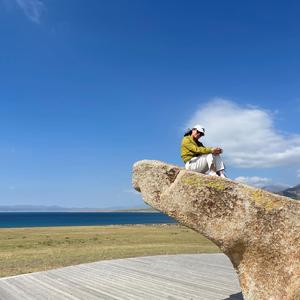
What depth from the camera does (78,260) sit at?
1822 cm

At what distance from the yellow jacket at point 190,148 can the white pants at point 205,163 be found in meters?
0.09

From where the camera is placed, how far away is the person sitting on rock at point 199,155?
Result: 25.4 ft

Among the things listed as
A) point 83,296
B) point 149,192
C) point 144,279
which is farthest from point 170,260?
point 149,192

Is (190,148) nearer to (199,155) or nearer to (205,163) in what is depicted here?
(199,155)

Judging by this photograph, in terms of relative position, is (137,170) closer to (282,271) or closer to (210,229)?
(210,229)

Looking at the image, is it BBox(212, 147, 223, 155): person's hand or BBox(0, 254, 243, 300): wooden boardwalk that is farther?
BBox(0, 254, 243, 300): wooden boardwalk

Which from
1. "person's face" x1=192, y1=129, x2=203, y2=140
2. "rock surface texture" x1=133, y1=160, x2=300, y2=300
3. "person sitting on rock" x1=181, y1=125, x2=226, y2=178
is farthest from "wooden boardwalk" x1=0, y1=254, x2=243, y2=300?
"person's face" x1=192, y1=129, x2=203, y2=140

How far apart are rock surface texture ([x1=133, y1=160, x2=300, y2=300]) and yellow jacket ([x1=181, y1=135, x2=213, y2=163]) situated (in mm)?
500

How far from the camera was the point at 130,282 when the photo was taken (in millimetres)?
11969

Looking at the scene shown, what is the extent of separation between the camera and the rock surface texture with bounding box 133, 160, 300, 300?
6973mm

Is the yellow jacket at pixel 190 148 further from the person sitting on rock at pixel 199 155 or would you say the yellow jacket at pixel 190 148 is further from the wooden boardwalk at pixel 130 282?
the wooden boardwalk at pixel 130 282

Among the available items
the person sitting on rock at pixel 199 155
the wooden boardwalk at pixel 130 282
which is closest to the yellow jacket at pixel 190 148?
the person sitting on rock at pixel 199 155

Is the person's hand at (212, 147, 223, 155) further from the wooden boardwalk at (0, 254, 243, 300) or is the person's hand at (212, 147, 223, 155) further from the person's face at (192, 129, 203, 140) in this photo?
the wooden boardwalk at (0, 254, 243, 300)

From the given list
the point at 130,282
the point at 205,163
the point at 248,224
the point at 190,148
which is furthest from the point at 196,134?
the point at 130,282
